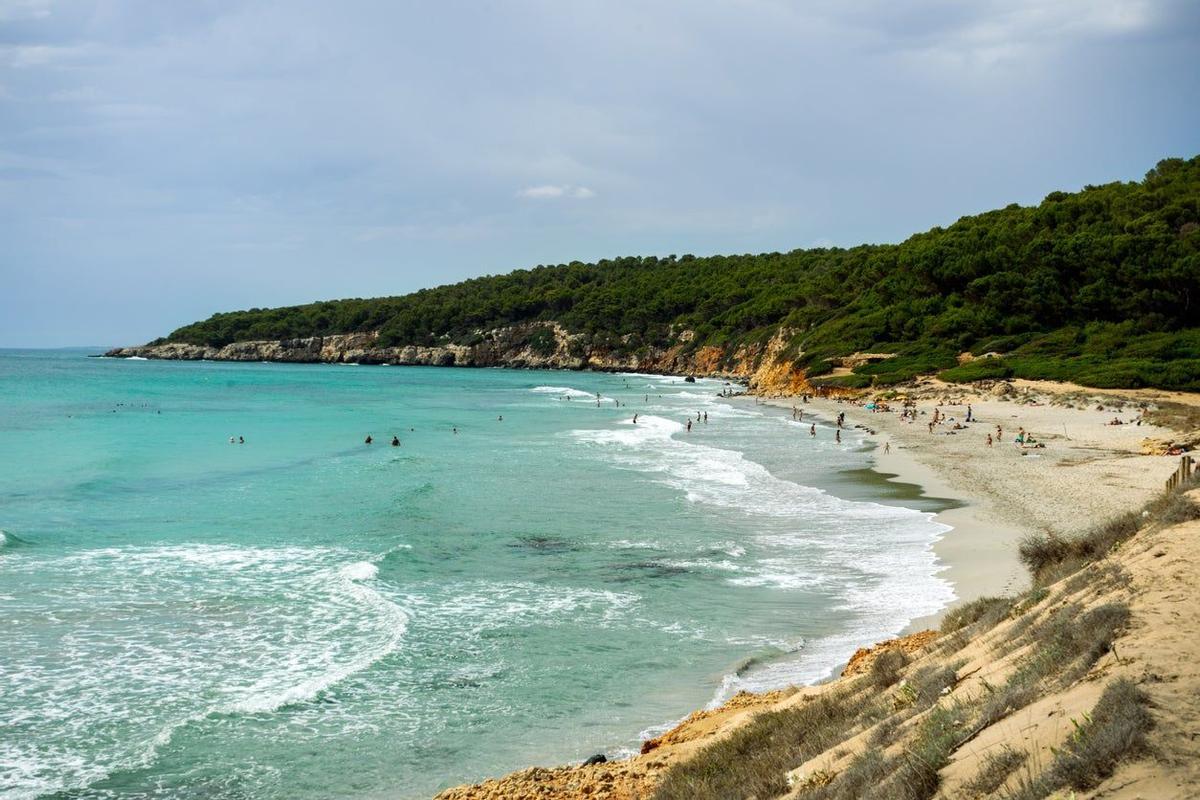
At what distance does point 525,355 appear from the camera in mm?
143625

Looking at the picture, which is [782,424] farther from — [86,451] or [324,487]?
[86,451]

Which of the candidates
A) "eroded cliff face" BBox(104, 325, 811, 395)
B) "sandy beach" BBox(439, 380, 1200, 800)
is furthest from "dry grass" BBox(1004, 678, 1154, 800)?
"eroded cliff face" BBox(104, 325, 811, 395)

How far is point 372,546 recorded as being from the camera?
2131 cm

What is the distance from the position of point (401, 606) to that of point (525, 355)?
421 ft

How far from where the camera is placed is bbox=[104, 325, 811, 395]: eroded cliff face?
93.3 metres

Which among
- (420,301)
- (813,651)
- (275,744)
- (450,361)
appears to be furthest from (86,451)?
(420,301)

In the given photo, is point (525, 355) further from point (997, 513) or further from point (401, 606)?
point (401, 606)

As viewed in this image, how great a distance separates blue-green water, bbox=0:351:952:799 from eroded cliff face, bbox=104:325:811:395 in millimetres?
51803

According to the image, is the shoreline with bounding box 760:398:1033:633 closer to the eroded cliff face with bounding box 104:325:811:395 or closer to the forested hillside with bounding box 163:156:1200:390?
the forested hillside with bounding box 163:156:1200:390

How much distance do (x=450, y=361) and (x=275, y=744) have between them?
468 ft

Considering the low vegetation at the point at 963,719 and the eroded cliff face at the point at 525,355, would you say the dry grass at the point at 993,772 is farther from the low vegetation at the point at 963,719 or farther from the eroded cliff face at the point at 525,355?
the eroded cliff face at the point at 525,355

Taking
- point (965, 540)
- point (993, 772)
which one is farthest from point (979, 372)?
point (993, 772)

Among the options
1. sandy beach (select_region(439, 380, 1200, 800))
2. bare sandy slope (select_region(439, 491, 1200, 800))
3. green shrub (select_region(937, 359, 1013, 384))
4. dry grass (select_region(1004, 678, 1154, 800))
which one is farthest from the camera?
green shrub (select_region(937, 359, 1013, 384))

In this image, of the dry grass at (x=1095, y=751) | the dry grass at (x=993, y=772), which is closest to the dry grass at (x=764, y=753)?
the dry grass at (x=993, y=772)
